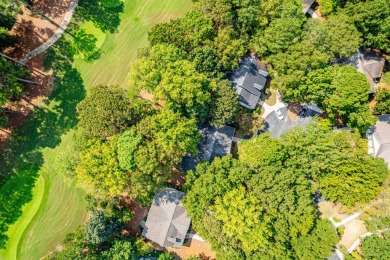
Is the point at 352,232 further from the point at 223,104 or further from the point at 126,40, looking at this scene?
the point at 126,40


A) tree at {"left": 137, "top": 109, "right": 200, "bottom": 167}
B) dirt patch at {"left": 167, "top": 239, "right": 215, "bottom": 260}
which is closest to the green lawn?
tree at {"left": 137, "top": 109, "right": 200, "bottom": 167}

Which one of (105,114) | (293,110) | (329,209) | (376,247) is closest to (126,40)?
(105,114)

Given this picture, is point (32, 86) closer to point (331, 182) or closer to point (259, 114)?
point (259, 114)

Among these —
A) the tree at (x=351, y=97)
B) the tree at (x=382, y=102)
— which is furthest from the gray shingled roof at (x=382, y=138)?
the tree at (x=351, y=97)

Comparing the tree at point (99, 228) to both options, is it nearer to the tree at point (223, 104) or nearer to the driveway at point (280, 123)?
the tree at point (223, 104)

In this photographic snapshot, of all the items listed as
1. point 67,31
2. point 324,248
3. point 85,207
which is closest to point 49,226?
point 85,207
